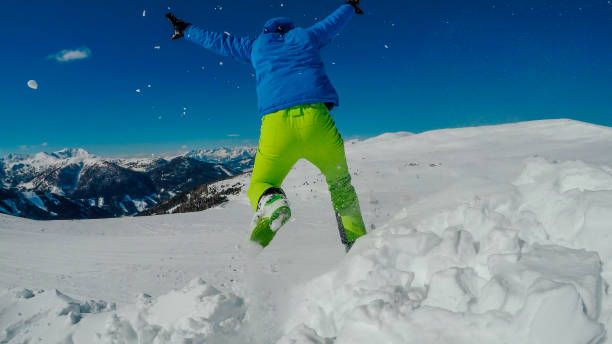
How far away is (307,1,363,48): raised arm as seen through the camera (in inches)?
136

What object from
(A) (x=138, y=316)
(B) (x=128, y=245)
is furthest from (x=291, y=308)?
(B) (x=128, y=245)

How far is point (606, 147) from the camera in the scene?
13336mm

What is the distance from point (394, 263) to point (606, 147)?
56.3 ft

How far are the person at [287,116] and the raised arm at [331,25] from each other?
0.01 meters

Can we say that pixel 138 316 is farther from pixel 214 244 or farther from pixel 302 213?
pixel 302 213

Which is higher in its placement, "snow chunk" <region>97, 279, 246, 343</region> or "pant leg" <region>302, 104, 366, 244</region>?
"pant leg" <region>302, 104, 366, 244</region>

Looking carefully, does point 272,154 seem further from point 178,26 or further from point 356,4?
point 356,4

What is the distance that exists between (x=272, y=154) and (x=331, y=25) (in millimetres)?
1884

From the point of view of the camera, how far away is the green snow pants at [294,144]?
283 cm

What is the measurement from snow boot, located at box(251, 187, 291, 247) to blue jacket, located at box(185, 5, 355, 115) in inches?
33.7

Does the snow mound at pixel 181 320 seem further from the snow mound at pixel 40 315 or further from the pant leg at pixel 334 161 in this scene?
the pant leg at pixel 334 161

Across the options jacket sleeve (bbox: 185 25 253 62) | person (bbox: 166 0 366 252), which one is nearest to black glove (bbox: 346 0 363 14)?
person (bbox: 166 0 366 252)

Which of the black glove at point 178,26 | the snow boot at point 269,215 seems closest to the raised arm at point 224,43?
the black glove at point 178,26

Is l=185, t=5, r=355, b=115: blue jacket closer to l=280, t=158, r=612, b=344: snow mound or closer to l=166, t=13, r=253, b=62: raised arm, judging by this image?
l=166, t=13, r=253, b=62: raised arm
